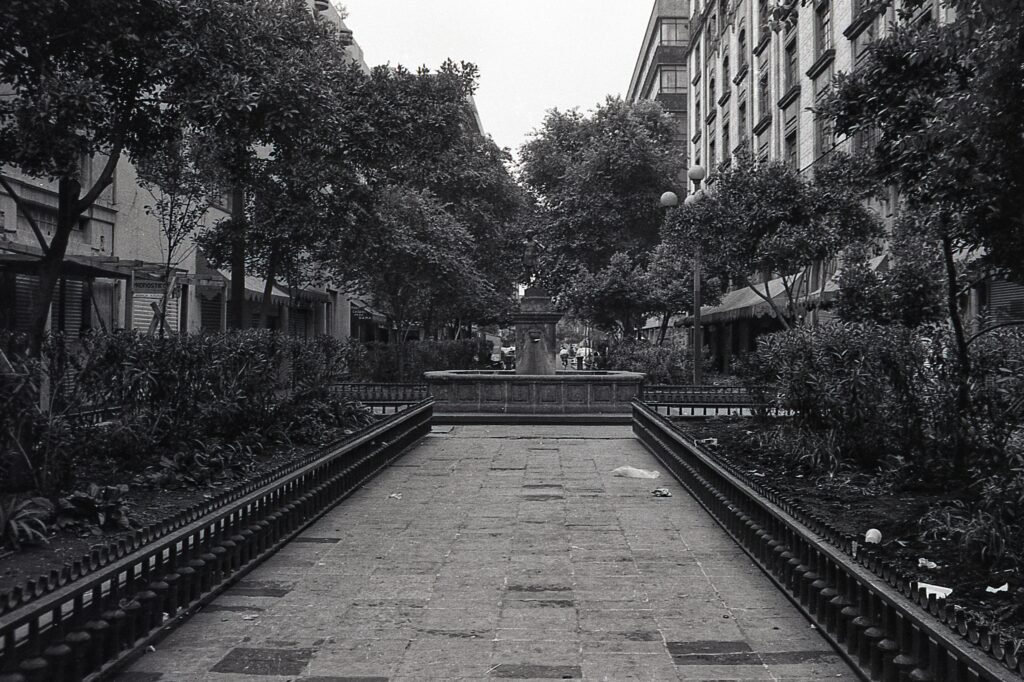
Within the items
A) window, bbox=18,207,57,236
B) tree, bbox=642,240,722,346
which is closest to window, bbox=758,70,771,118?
tree, bbox=642,240,722,346

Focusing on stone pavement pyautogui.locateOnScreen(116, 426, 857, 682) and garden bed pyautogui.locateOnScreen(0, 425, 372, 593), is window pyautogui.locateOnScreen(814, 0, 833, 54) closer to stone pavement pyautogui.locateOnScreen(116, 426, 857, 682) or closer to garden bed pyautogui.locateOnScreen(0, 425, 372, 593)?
stone pavement pyautogui.locateOnScreen(116, 426, 857, 682)

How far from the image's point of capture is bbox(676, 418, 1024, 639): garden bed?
13.6ft

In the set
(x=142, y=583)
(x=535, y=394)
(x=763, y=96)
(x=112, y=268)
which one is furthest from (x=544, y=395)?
(x=763, y=96)

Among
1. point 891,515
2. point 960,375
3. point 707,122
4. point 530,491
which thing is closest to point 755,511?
point 891,515

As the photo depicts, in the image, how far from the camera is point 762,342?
9617 mm

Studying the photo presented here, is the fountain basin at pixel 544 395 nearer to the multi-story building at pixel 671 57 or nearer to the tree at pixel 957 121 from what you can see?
the tree at pixel 957 121

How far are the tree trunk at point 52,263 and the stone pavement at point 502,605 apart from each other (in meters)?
3.17

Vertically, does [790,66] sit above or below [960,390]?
above

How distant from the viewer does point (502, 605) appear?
4.88m

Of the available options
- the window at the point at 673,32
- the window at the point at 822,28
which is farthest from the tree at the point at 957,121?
the window at the point at 673,32

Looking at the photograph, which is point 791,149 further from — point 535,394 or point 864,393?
point 864,393

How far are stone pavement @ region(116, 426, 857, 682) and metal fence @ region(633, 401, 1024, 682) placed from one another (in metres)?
0.15

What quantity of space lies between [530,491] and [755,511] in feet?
10.7

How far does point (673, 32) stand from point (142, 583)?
61.3 meters
